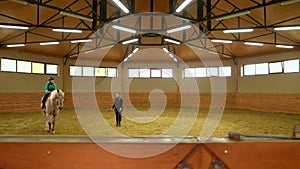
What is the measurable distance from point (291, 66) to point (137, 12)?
897 cm

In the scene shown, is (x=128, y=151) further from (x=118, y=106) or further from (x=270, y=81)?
(x=270, y=81)

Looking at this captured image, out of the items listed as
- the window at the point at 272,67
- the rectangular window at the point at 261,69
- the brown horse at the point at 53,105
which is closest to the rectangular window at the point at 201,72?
the window at the point at 272,67

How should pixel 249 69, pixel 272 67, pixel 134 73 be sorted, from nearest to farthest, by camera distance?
pixel 272 67
pixel 249 69
pixel 134 73

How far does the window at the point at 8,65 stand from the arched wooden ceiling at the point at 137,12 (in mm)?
715

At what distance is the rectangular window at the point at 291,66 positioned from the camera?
12.8 m

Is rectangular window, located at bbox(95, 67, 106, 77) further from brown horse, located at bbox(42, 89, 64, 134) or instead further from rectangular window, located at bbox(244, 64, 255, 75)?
rectangular window, located at bbox(244, 64, 255, 75)

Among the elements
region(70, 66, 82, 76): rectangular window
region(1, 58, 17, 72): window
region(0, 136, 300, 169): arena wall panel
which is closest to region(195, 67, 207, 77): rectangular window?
region(70, 66, 82, 76): rectangular window

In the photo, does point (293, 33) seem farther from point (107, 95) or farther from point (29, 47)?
point (29, 47)

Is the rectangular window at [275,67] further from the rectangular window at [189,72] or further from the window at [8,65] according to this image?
the window at [8,65]

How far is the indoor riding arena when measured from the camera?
1076 mm

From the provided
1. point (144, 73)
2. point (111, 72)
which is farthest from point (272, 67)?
point (111, 72)

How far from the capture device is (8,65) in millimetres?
12930

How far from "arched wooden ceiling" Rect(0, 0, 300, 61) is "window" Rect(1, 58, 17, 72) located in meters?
0.72

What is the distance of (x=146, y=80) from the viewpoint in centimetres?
1848
